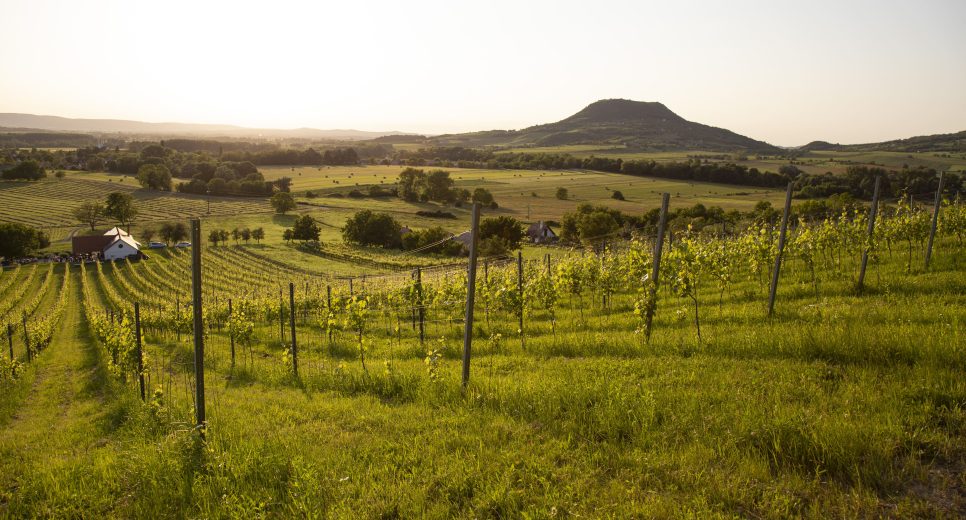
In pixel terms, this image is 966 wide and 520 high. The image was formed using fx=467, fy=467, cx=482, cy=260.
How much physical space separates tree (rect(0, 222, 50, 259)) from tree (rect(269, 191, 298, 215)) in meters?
28.2

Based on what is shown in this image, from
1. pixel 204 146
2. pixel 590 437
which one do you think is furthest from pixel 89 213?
pixel 204 146

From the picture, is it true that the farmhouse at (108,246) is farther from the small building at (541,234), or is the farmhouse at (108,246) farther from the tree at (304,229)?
the small building at (541,234)

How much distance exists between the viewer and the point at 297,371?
9555 mm

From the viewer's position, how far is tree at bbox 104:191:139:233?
68625 millimetres

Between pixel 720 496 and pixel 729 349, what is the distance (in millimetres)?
3609

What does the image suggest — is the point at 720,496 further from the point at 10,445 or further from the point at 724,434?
the point at 10,445

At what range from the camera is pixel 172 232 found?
62.4 m

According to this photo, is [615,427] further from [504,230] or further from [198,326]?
[504,230]

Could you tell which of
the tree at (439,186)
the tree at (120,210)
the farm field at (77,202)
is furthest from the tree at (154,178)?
the tree at (439,186)

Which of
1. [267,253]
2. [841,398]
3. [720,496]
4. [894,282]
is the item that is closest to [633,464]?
[720,496]

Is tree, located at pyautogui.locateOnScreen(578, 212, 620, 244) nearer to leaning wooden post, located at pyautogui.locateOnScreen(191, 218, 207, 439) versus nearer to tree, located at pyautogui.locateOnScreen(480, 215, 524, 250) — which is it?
tree, located at pyautogui.locateOnScreen(480, 215, 524, 250)

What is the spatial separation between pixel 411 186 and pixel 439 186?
5.23 metres

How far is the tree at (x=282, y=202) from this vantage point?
242 ft

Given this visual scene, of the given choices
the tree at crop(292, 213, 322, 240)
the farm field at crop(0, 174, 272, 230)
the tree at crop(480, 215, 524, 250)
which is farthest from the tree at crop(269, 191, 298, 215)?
the tree at crop(480, 215, 524, 250)
